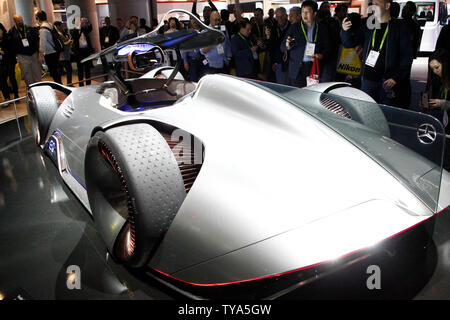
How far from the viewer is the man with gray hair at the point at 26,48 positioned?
6.98m

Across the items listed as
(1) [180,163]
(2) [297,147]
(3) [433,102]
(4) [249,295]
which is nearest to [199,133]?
(1) [180,163]

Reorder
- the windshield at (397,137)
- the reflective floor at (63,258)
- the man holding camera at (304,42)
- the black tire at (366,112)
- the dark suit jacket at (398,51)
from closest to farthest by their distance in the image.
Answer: the windshield at (397,137) < the reflective floor at (63,258) < the black tire at (366,112) < the dark suit jacket at (398,51) < the man holding camera at (304,42)

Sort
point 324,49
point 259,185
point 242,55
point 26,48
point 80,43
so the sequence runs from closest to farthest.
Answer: point 259,185
point 324,49
point 242,55
point 26,48
point 80,43

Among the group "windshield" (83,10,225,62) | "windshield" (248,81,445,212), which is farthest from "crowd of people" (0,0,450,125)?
"windshield" (248,81,445,212)

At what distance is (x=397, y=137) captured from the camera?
196cm

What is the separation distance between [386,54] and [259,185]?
9.35 feet

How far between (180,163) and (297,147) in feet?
2.20

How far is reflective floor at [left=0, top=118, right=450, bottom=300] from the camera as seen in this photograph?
76.3 inches

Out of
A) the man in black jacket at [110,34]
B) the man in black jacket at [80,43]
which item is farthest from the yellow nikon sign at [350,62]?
the man in black jacket at [110,34]

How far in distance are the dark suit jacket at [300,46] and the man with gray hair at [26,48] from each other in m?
4.82

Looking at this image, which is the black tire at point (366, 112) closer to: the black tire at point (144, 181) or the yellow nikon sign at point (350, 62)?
the black tire at point (144, 181)

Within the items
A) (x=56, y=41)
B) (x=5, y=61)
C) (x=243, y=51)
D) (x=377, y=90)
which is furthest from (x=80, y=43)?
(x=377, y=90)

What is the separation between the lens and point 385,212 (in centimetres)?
153

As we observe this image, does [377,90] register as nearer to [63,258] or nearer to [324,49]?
[324,49]
